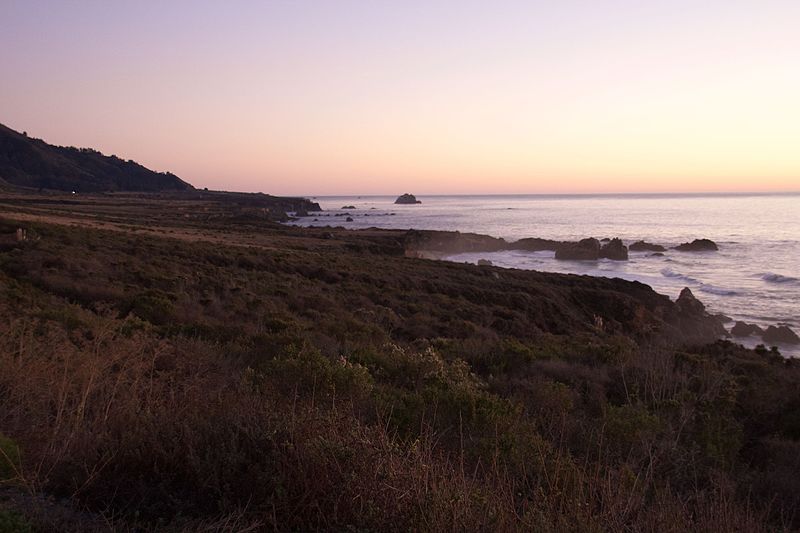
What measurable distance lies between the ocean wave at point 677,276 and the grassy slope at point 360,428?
101ft

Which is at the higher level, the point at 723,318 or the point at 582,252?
the point at 582,252

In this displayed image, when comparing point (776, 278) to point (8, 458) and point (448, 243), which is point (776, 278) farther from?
point (8, 458)

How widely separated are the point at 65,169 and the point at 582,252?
5739 inches

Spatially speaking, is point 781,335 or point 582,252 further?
point 582,252

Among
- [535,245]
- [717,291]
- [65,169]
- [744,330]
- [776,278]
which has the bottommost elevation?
[744,330]

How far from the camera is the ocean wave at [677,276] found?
40375mm

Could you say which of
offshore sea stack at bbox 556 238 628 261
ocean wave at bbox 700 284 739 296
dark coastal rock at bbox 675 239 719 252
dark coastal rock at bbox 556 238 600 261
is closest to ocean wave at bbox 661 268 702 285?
ocean wave at bbox 700 284 739 296

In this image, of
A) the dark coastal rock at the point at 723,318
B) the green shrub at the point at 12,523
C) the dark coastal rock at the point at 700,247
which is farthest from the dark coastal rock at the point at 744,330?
the dark coastal rock at the point at 700,247

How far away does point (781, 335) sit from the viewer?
23.8 metres

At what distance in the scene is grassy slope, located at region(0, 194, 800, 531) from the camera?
9.85 feet

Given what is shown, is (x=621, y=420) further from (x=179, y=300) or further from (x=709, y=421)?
(x=179, y=300)

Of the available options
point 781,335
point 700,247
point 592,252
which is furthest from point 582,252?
point 781,335

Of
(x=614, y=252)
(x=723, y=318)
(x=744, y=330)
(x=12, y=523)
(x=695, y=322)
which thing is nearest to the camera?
(x=12, y=523)

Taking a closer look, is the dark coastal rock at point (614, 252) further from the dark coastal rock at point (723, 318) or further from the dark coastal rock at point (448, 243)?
the dark coastal rock at point (723, 318)
